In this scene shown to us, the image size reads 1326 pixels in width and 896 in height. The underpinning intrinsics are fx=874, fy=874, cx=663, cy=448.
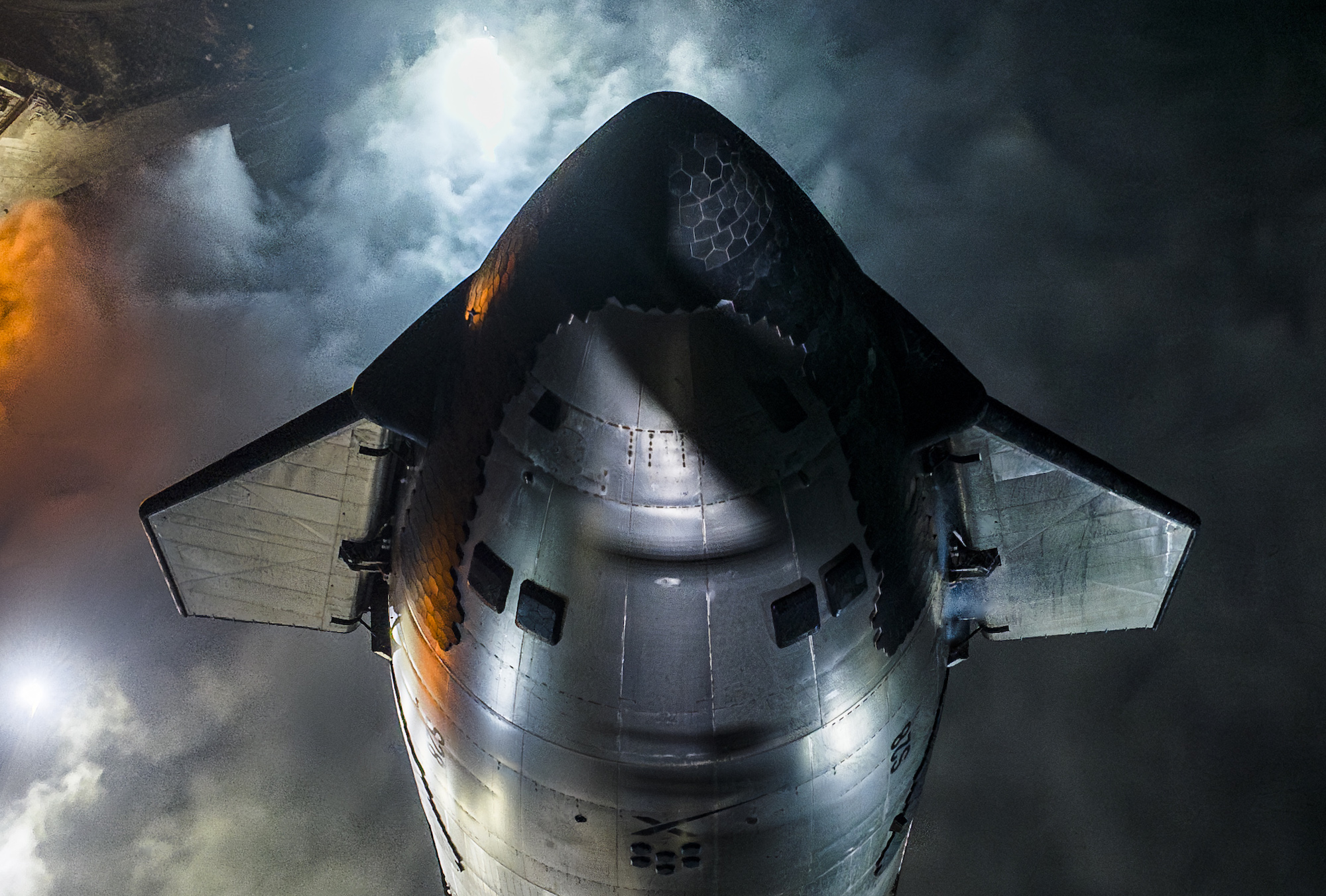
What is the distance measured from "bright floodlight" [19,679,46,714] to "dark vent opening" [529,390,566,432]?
2381cm

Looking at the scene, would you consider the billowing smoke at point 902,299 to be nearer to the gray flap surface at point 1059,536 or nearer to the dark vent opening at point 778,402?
the gray flap surface at point 1059,536

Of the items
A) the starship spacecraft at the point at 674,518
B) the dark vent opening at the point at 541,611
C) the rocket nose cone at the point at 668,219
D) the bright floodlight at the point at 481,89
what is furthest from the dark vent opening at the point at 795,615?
the bright floodlight at the point at 481,89

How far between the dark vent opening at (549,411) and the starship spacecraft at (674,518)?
45 millimetres

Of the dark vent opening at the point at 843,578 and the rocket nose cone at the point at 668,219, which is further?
the dark vent opening at the point at 843,578

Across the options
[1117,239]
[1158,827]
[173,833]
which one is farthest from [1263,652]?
[173,833]

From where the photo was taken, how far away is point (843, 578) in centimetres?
629

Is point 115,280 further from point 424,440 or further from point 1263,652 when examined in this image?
point 1263,652

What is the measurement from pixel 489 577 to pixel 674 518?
157cm

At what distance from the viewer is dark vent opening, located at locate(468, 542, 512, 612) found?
248 inches

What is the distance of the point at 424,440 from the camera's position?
6844mm

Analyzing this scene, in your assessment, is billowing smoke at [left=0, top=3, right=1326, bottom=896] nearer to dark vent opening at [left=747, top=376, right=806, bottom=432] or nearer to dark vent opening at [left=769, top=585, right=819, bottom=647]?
dark vent opening at [left=769, top=585, right=819, bottom=647]

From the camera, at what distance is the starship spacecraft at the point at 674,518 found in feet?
17.7

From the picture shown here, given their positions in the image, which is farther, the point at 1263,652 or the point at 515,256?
the point at 1263,652

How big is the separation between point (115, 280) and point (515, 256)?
25.6 m
